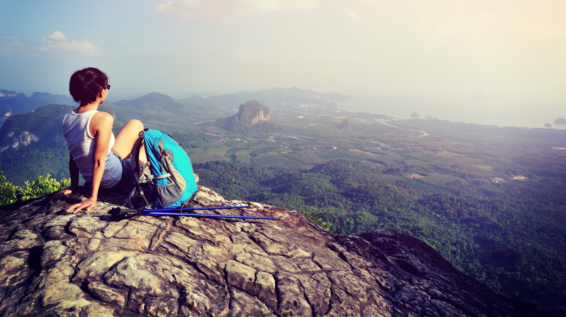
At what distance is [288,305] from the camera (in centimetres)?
437

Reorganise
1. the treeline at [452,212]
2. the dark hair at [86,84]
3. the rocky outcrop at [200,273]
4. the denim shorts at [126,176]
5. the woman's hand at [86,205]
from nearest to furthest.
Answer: the rocky outcrop at [200,273]
the dark hair at [86,84]
the woman's hand at [86,205]
the denim shorts at [126,176]
the treeline at [452,212]

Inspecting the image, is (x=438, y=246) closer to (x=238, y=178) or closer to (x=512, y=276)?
(x=512, y=276)

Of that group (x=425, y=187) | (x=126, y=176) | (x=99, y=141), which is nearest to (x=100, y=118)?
(x=99, y=141)

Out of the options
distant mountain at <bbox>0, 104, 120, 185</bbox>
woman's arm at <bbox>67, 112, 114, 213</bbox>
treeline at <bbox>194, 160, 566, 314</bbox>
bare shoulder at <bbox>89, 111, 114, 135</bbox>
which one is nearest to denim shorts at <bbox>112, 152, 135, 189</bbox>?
woman's arm at <bbox>67, 112, 114, 213</bbox>

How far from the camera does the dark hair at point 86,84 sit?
455 centimetres

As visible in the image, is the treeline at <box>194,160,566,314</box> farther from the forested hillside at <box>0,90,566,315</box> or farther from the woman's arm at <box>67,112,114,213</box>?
the woman's arm at <box>67,112,114,213</box>

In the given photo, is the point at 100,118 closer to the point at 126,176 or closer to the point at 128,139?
the point at 128,139

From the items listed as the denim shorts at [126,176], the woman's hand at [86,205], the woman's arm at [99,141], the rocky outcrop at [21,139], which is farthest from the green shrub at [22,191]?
the rocky outcrop at [21,139]

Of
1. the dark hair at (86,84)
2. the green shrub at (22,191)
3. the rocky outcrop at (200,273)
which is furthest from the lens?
the green shrub at (22,191)

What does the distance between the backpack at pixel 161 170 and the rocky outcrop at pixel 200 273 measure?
1.71ft

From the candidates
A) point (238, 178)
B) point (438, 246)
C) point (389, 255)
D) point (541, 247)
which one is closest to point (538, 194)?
point (541, 247)

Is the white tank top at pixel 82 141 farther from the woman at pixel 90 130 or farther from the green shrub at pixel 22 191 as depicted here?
the green shrub at pixel 22 191

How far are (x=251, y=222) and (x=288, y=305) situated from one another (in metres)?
2.64

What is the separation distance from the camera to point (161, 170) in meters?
5.25
